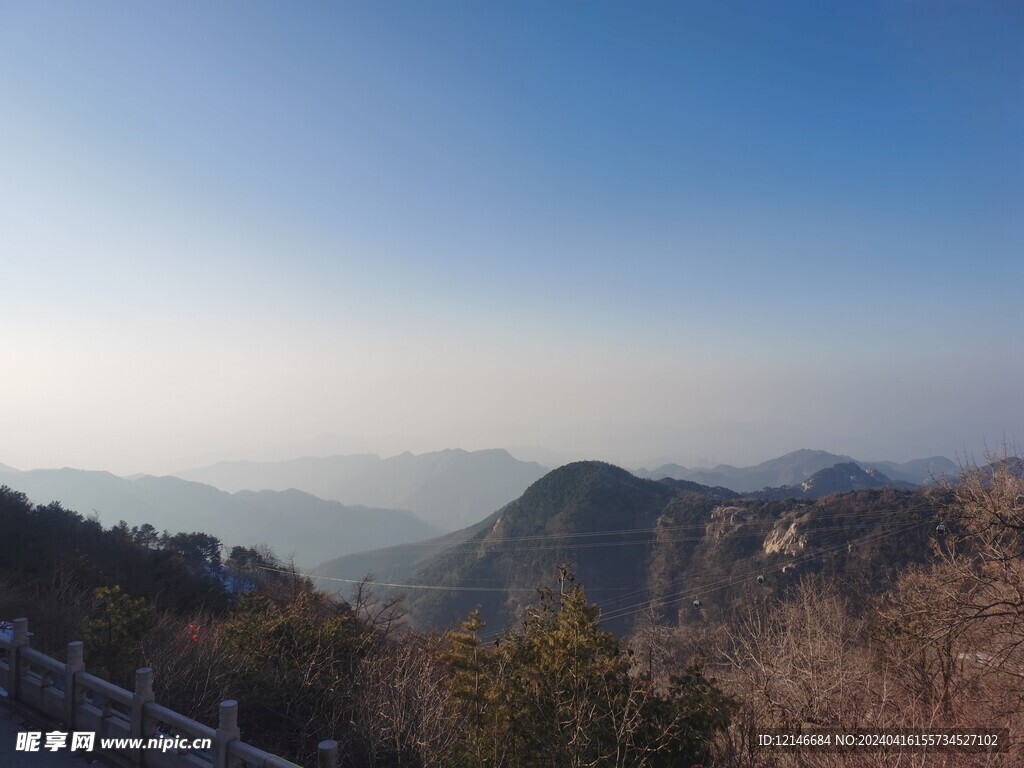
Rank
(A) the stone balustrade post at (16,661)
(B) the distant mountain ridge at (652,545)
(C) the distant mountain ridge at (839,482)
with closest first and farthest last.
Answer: (A) the stone balustrade post at (16,661), (B) the distant mountain ridge at (652,545), (C) the distant mountain ridge at (839,482)

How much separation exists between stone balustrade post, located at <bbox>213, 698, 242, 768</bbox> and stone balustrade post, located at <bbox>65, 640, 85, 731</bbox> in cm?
273

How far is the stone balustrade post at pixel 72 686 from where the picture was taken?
25.5 ft

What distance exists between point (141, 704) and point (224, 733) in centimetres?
155

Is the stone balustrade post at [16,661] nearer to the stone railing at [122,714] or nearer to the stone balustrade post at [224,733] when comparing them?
the stone railing at [122,714]

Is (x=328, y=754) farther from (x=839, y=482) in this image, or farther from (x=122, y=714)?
(x=839, y=482)

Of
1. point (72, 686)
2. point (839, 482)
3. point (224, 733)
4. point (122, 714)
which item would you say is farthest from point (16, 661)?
point (839, 482)

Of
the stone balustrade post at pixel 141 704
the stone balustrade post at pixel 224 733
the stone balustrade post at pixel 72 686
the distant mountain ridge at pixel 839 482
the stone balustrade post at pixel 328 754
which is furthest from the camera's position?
the distant mountain ridge at pixel 839 482

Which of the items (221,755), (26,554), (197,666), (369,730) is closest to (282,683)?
(197,666)

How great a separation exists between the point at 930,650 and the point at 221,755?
15958 mm

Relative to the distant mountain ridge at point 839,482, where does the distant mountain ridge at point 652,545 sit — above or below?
below

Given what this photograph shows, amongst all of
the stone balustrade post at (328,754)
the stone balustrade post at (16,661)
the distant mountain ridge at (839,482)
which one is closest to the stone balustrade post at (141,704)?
the stone balustrade post at (16,661)

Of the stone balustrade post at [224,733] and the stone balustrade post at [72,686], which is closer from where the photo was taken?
the stone balustrade post at [224,733]

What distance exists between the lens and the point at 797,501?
67250 mm

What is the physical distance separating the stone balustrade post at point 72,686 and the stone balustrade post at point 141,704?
46.2 inches
